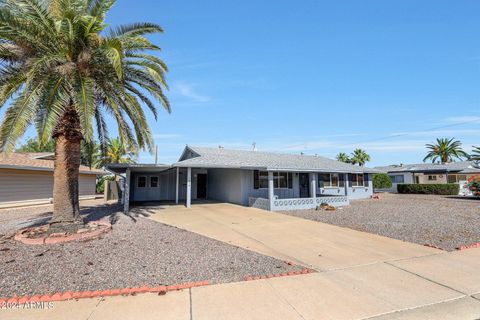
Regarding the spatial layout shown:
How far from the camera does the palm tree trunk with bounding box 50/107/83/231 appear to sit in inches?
335

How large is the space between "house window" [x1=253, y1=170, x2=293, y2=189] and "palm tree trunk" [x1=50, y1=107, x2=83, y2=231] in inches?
454

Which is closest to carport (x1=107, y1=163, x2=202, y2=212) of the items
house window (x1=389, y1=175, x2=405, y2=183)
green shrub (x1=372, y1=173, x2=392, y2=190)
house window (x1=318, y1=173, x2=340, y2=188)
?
house window (x1=318, y1=173, x2=340, y2=188)

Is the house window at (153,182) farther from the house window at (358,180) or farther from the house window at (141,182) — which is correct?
the house window at (358,180)

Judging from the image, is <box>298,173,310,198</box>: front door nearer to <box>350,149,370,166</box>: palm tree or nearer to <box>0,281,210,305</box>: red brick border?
<box>0,281,210,305</box>: red brick border

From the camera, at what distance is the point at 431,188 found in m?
28.9

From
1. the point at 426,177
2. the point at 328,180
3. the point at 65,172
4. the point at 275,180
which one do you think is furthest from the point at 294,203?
the point at 426,177

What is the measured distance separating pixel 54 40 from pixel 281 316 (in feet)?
32.2

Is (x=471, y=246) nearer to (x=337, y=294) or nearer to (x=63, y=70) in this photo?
(x=337, y=294)

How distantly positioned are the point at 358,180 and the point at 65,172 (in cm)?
2322

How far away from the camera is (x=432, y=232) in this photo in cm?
936

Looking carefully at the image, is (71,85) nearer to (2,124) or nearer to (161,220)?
(2,124)

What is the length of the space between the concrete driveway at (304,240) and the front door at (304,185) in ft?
27.6

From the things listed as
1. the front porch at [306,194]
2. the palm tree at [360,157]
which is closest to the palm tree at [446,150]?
the palm tree at [360,157]

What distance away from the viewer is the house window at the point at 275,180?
18312 mm
